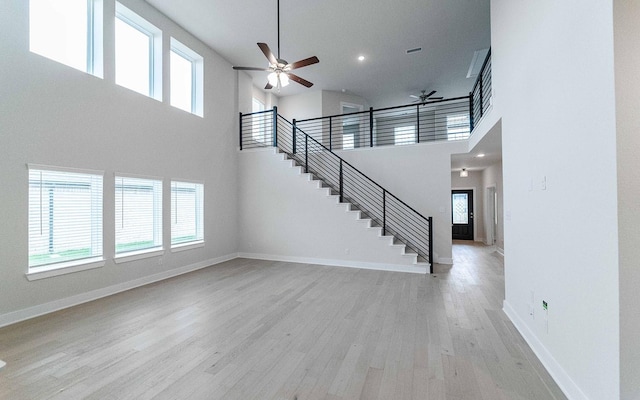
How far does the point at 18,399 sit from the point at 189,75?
6159 millimetres

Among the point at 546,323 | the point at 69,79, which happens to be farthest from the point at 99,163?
the point at 546,323

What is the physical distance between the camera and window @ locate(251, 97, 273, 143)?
795cm

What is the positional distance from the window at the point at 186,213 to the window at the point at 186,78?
5.78 ft

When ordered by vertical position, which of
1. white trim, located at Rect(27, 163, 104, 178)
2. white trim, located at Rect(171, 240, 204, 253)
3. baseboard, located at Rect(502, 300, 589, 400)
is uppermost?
white trim, located at Rect(27, 163, 104, 178)

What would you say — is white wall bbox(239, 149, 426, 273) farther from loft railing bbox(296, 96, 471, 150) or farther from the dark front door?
the dark front door

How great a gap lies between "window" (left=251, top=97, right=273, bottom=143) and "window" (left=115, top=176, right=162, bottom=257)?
11.2 ft

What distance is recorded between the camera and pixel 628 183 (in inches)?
59.1

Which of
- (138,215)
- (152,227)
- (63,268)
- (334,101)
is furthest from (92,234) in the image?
(334,101)

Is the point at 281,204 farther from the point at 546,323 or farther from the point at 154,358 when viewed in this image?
the point at 546,323

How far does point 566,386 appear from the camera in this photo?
2.00m

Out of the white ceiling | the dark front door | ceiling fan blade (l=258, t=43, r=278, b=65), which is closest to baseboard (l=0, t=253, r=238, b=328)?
ceiling fan blade (l=258, t=43, r=278, b=65)

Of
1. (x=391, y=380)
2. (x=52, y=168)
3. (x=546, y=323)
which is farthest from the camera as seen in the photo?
(x=52, y=168)

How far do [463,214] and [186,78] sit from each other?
10.4m

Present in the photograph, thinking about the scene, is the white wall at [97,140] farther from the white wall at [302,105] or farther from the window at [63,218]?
the white wall at [302,105]
